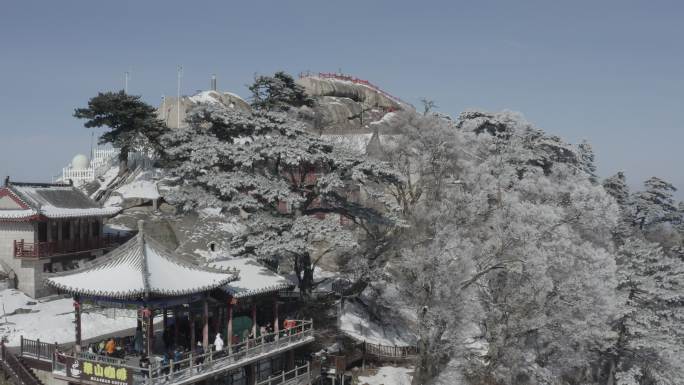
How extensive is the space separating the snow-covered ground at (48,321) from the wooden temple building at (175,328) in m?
1.67

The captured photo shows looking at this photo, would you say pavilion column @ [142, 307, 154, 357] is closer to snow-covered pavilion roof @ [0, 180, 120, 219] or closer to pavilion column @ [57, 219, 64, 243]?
snow-covered pavilion roof @ [0, 180, 120, 219]

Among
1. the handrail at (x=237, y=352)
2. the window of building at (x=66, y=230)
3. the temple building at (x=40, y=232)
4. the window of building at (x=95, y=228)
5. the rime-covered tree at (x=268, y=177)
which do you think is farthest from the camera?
the window of building at (x=95, y=228)

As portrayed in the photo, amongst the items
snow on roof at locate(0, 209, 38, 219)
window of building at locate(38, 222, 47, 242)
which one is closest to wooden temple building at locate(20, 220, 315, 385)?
window of building at locate(38, 222, 47, 242)

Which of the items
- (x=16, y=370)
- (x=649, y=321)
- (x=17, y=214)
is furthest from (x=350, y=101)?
(x=16, y=370)

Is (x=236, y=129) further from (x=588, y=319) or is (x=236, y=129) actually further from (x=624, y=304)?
(x=624, y=304)

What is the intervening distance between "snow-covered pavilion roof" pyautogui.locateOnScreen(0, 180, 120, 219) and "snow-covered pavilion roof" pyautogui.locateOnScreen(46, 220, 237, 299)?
45.9 feet

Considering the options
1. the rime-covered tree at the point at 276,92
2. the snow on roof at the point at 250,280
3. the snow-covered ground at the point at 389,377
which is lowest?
the snow-covered ground at the point at 389,377

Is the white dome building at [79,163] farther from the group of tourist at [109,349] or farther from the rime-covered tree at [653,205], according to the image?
the rime-covered tree at [653,205]

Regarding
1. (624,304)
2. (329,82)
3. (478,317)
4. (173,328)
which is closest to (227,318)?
(173,328)

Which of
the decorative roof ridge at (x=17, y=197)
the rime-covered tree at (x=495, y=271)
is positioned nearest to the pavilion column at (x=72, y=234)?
the decorative roof ridge at (x=17, y=197)

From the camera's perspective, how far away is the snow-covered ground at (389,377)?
32.5m

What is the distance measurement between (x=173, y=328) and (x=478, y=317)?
58.1ft

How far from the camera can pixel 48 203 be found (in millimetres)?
37281

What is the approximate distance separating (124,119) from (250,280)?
78.7 feet
